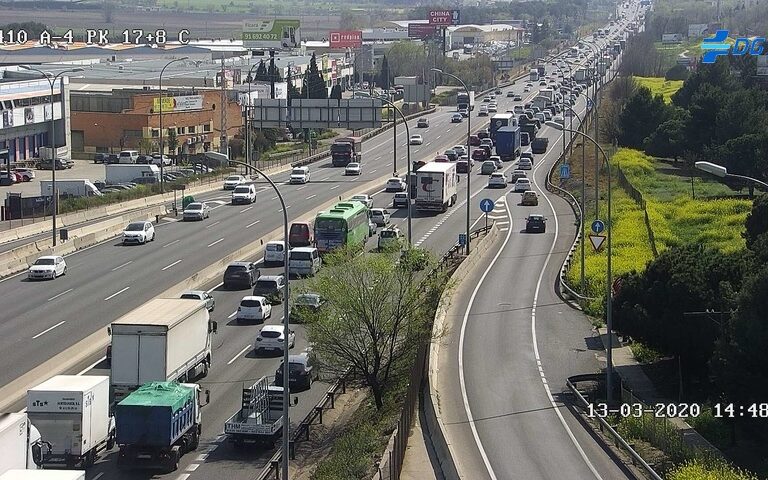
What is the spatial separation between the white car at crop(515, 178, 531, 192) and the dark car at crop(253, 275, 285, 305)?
4038cm

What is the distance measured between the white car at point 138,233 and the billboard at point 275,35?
104 meters

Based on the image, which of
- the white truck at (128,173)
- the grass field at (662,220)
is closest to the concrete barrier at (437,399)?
the grass field at (662,220)

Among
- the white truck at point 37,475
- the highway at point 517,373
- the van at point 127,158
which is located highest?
the white truck at point 37,475

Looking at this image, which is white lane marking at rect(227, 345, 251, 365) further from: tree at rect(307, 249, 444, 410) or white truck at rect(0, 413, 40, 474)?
white truck at rect(0, 413, 40, 474)

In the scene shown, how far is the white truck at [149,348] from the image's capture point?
35.2 metres

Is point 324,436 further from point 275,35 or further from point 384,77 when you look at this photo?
point 384,77

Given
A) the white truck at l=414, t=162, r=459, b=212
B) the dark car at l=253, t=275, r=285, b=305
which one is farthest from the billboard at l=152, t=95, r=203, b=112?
the dark car at l=253, t=275, r=285, b=305

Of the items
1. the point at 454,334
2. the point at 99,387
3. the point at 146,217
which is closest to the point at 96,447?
the point at 99,387

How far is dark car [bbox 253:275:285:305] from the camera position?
50.1 metres

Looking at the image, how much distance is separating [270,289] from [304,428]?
16.9m

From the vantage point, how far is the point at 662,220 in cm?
7194

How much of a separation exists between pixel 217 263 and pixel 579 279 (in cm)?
1575

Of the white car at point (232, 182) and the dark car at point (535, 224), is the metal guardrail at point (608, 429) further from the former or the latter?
the white car at point (232, 182)

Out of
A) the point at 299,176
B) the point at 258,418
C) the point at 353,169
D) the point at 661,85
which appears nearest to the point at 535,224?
the point at 299,176
